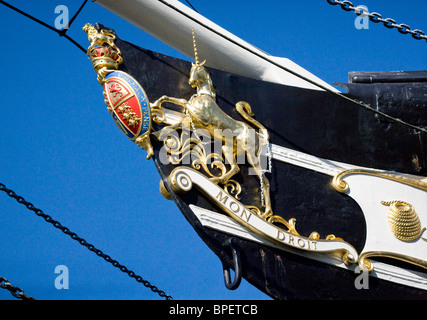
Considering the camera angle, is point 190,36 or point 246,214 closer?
point 246,214

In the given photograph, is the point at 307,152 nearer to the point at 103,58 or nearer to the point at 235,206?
the point at 235,206

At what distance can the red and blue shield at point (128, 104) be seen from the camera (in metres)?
6.54

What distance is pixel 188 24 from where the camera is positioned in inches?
295

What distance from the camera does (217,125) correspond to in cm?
672

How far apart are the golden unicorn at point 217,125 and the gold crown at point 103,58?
49 centimetres

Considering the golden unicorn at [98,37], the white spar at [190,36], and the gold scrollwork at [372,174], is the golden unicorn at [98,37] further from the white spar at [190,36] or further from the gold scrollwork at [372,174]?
the gold scrollwork at [372,174]

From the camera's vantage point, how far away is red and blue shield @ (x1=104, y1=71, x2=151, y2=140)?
6.54 metres

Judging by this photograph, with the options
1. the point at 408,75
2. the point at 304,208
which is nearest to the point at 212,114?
the point at 304,208

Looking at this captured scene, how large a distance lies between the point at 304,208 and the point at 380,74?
1.83 metres

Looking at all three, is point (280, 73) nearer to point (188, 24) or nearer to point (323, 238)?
point (188, 24)

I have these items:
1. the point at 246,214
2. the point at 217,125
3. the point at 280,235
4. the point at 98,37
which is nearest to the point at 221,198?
the point at 246,214

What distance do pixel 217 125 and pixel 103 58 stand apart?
3.60 feet

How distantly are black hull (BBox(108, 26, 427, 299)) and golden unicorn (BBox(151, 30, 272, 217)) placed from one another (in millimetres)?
98
